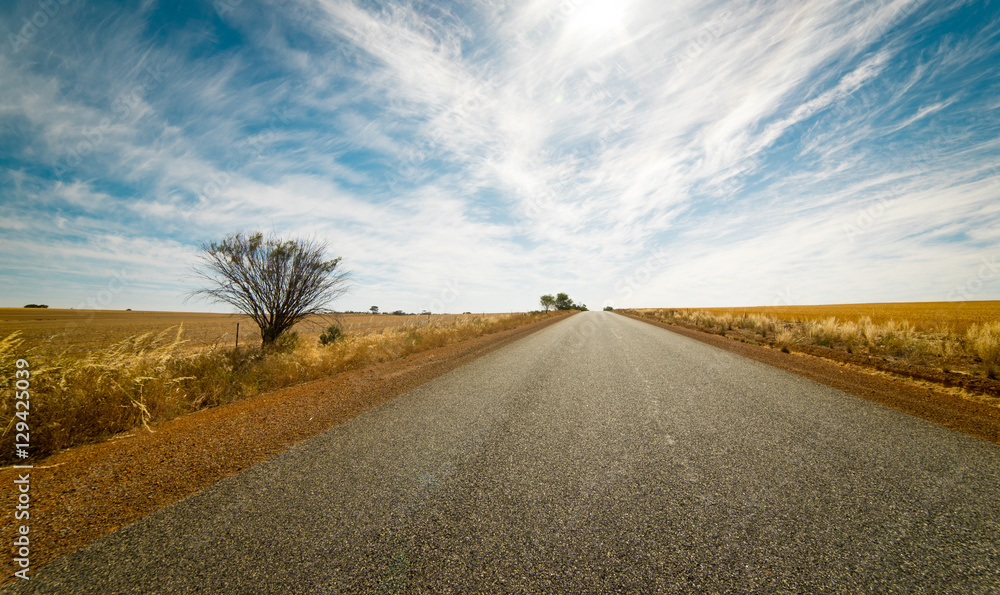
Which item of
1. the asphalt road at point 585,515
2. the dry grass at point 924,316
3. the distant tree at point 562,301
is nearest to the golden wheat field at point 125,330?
the asphalt road at point 585,515

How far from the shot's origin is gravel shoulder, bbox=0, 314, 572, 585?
261cm

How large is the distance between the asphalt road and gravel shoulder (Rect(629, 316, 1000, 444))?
0.69 m

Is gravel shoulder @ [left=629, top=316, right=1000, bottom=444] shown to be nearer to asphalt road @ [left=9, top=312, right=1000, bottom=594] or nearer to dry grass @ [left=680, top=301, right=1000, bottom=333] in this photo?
asphalt road @ [left=9, top=312, right=1000, bottom=594]

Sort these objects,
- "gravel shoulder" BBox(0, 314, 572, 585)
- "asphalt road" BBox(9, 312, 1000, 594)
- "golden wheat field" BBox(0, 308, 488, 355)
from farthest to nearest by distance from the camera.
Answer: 1. "golden wheat field" BBox(0, 308, 488, 355)
2. "gravel shoulder" BBox(0, 314, 572, 585)
3. "asphalt road" BBox(9, 312, 1000, 594)

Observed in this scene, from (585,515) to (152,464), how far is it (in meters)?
4.44

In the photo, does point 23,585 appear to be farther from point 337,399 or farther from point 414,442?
point 337,399

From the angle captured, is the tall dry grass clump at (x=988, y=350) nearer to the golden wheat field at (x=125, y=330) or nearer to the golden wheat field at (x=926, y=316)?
the golden wheat field at (x=926, y=316)

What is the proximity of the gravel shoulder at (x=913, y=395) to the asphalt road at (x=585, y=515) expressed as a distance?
69cm

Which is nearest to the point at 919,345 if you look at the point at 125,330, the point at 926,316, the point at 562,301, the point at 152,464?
the point at 152,464

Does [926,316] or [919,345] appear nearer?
[919,345]

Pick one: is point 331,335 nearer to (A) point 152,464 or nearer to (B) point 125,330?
(A) point 152,464

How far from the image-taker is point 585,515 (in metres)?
2.63

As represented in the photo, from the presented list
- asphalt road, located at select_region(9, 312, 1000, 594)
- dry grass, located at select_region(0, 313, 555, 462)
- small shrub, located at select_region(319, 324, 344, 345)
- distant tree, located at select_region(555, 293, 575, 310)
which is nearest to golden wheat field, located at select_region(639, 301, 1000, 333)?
asphalt road, located at select_region(9, 312, 1000, 594)

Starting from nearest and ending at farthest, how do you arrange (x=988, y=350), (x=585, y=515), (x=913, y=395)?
(x=585, y=515) < (x=913, y=395) < (x=988, y=350)
